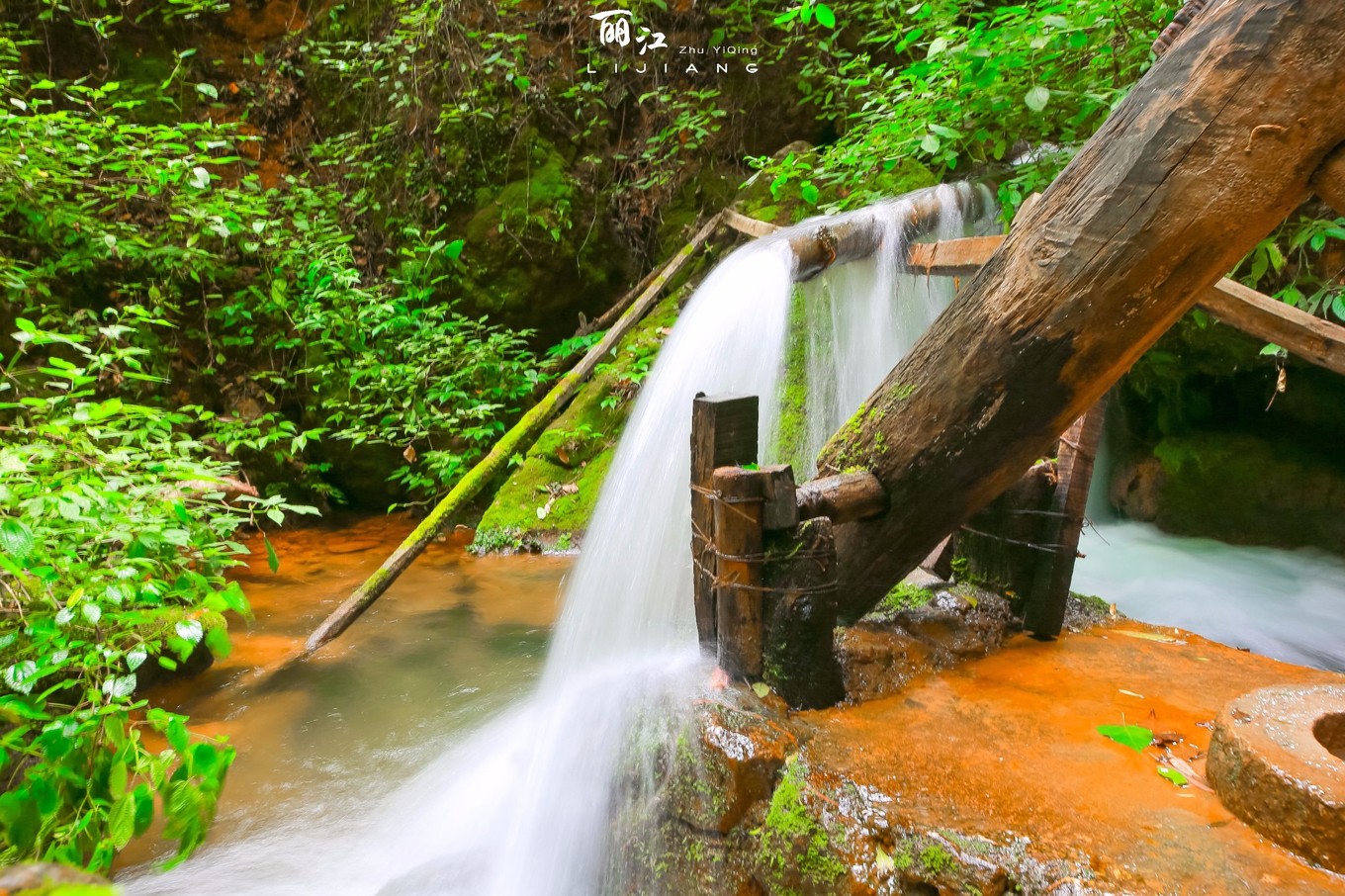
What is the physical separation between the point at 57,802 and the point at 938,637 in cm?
321

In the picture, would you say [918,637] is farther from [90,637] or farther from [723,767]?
[90,637]

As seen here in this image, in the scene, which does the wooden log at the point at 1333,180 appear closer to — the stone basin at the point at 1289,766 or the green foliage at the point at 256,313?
the stone basin at the point at 1289,766

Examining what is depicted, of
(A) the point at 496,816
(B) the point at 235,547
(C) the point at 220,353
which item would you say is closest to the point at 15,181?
(C) the point at 220,353

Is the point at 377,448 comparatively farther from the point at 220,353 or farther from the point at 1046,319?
the point at 1046,319

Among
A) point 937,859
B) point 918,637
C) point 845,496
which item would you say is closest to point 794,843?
point 937,859

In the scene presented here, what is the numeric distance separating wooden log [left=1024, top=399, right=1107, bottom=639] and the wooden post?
1559 mm

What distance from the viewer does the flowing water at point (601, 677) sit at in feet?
8.58

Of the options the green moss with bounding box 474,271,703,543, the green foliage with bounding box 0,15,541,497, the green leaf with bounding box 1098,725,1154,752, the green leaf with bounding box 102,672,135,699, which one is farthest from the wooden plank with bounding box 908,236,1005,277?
the green foliage with bounding box 0,15,541,497

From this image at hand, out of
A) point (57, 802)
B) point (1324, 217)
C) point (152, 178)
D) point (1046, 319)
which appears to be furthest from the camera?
point (152, 178)

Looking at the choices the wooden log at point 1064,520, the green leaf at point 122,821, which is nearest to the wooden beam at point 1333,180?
the wooden log at point 1064,520

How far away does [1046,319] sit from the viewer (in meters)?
2.20

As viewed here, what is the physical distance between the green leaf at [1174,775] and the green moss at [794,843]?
1.10 metres

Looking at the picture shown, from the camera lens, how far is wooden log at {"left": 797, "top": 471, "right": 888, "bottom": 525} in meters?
2.51

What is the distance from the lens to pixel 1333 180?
187 cm
